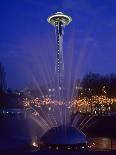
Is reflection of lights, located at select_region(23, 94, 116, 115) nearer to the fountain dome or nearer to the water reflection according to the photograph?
the water reflection

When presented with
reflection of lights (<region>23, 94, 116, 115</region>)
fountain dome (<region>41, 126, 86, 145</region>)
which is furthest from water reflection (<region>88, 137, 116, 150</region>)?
reflection of lights (<region>23, 94, 116, 115</region>)

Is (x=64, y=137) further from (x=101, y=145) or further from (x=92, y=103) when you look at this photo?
(x=92, y=103)

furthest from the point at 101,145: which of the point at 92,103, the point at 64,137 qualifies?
the point at 92,103

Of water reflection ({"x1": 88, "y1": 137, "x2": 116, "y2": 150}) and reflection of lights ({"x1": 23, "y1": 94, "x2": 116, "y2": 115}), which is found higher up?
reflection of lights ({"x1": 23, "y1": 94, "x2": 116, "y2": 115})

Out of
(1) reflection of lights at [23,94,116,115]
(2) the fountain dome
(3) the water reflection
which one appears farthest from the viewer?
(1) reflection of lights at [23,94,116,115]

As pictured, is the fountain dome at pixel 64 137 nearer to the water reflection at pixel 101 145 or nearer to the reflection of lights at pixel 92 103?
the water reflection at pixel 101 145

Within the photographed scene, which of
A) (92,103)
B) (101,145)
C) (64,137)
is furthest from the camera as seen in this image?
(92,103)

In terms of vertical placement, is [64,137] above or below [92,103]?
below

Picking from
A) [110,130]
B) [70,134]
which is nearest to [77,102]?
[110,130]

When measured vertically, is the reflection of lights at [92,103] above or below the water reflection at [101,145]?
above

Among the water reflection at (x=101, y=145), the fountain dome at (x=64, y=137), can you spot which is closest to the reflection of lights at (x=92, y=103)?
the water reflection at (x=101, y=145)

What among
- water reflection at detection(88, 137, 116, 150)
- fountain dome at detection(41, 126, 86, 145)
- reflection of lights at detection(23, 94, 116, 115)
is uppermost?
reflection of lights at detection(23, 94, 116, 115)
